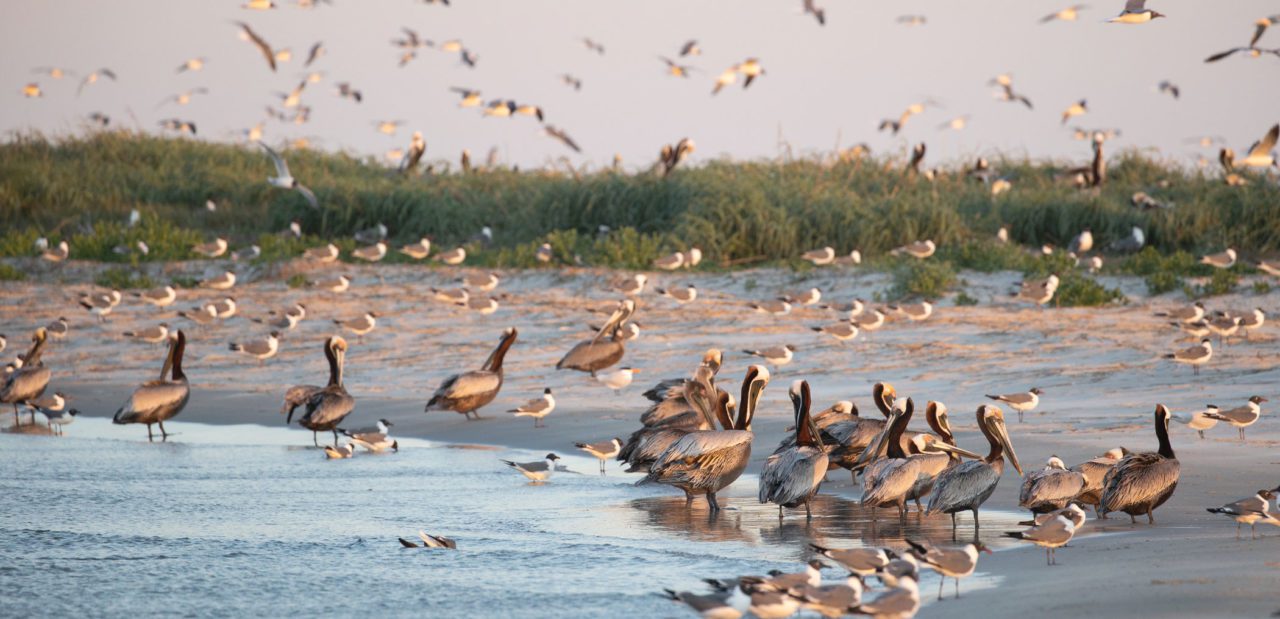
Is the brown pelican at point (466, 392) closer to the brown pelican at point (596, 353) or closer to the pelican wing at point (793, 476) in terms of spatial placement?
the brown pelican at point (596, 353)

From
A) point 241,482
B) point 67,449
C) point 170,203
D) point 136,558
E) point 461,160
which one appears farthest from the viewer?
point 461,160

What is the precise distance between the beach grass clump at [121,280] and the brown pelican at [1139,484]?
1808 centimetres

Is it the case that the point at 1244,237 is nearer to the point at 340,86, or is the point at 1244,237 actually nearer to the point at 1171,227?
the point at 1171,227

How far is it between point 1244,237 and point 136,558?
17938 mm

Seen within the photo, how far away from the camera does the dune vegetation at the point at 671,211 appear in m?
22.9

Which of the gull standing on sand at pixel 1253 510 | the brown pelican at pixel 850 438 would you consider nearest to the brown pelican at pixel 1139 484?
the gull standing on sand at pixel 1253 510

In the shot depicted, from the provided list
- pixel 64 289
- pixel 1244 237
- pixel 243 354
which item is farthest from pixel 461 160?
pixel 1244 237

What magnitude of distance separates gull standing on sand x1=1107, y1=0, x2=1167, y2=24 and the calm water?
259 inches

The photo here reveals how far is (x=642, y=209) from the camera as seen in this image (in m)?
25.4

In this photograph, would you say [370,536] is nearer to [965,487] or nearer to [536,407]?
[965,487]

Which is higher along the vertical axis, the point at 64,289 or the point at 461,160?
the point at 461,160

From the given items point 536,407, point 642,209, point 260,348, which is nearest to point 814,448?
point 536,407

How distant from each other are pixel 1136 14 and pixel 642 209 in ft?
38.3

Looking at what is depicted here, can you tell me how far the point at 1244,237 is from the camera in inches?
876
